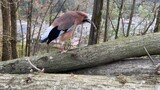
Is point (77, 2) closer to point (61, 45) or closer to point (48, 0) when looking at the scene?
point (48, 0)

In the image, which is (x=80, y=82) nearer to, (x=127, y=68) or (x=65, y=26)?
(x=65, y=26)

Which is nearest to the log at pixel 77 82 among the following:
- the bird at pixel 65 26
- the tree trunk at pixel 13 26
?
the bird at pixel 65 26

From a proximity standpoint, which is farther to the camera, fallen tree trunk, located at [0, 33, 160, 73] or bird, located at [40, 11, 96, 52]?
fallen tree trunk, located at [0, 33, 160, 73]

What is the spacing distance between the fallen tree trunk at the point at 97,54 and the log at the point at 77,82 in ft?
Result: 1.86

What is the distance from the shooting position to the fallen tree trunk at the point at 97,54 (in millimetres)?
3646

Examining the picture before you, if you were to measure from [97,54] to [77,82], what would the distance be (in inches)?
29.9

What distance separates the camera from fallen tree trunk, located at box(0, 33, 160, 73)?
3.65 m

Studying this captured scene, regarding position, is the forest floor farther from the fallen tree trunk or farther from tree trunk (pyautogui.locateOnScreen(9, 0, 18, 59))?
tree trunk (pyautogui.locateOnScreen(9, 0, 18, 59))

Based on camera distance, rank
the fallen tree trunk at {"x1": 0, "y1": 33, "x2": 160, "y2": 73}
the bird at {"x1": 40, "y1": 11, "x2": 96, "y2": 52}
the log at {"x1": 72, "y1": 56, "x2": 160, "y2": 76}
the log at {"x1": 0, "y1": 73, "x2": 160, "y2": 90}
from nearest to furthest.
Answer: the log at {"x1": 0, "y1": 73, "x2": 160, "y2": 90} → the bird at {"x1": 40, "y1": 11, "x2": 96, "y2": 52} → the log at {"x1": 72, "y1": 56, "x2": 160, "y2": 76} → the fallen tree trunk at {"x1": 0, "y1": 33, "x2": 160, "y2": 73}

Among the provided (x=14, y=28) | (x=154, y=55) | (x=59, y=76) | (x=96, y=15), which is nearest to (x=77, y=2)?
(x=14, y=28)

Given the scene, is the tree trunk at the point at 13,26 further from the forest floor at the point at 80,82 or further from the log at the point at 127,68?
the forest floor at the point at 80,82

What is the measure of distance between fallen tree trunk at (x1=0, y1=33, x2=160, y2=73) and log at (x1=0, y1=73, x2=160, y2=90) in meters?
0.57

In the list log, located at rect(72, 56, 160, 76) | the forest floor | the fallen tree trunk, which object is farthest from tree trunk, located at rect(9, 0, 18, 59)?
the forest floor

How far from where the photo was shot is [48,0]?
8953 millimetres
